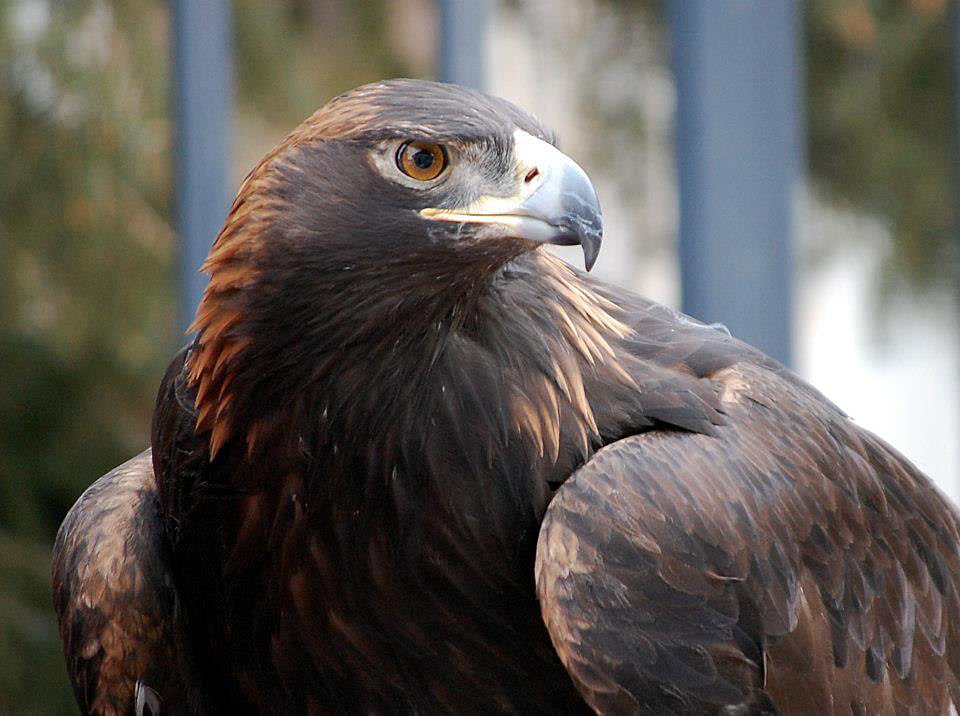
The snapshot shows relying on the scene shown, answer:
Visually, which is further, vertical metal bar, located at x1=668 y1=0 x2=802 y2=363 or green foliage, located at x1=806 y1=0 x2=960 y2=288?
green foliage, located at x1=806 y1=0 x2=960 y2=288

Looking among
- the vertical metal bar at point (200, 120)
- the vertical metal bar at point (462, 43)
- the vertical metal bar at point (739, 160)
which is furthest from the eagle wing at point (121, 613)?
the vertical metal bar at point (462, 43)

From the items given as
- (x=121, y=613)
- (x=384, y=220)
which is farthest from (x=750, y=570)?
(x=121, y=613)

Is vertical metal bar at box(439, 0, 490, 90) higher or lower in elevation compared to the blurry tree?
higher

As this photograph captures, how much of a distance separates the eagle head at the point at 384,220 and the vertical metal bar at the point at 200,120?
2.34 metres

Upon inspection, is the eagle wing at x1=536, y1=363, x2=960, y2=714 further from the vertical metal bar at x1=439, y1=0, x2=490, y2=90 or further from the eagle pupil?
the vertical metal bar at x1=439, y1=0, x2=490, y2=90

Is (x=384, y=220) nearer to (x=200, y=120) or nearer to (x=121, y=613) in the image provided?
(x=121, y=613)

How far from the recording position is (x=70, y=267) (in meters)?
5.38

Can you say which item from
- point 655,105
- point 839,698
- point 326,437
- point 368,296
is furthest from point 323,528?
point 655,105

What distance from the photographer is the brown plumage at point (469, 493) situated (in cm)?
227

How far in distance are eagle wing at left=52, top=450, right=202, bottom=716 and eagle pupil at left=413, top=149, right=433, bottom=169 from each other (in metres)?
0.96

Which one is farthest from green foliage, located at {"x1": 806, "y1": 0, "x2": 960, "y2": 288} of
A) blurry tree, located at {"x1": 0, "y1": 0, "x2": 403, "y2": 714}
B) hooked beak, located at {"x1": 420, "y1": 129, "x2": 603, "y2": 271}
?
hooked beak, located at {"x1": 420, "y1": 129, "x2": 603, "y2": 271}

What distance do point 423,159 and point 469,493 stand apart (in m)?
0.57

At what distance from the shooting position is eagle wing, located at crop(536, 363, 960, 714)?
2.28 metres

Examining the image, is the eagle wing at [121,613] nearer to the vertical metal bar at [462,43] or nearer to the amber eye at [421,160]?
the amber eye at [421,160]
